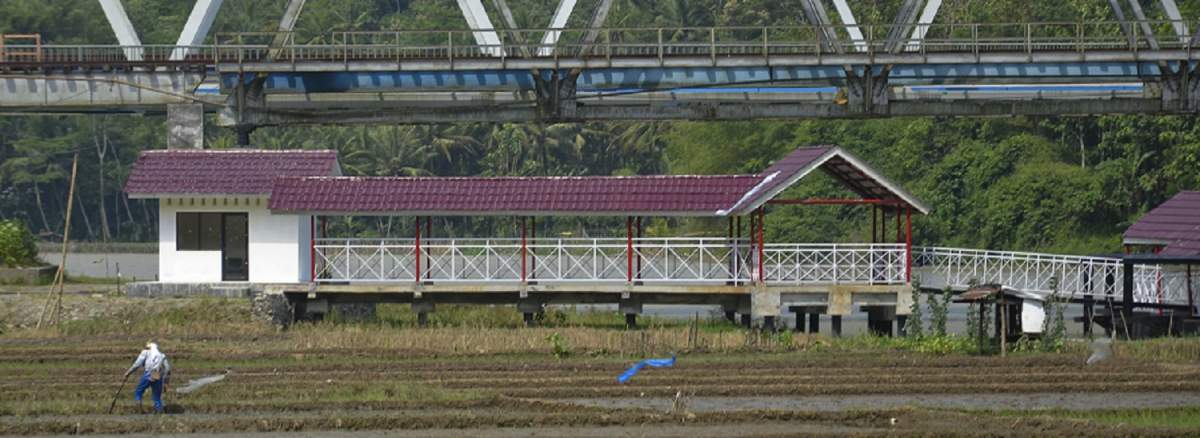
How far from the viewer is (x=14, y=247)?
49062 millimetres

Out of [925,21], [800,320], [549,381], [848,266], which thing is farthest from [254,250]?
[925,21]

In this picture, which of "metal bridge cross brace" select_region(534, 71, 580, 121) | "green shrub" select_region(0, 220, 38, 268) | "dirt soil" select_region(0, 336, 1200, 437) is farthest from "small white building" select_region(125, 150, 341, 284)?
"metal bridge cross brace" select_region(534, 71, 580, 121)

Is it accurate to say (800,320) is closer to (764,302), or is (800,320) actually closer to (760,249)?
(764,302)

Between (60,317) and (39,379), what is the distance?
332 inches

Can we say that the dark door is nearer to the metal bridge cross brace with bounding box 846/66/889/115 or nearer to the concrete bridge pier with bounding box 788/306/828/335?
the concrete bridge pier with bounding box 788/306/828/335

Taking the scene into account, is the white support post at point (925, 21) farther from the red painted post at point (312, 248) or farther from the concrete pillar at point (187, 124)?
the concrete pillar at point (187, 124)

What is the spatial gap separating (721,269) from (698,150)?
2896cm

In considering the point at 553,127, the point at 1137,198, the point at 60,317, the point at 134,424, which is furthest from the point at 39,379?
the point at 553,127

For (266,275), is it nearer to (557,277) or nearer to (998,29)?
(557,277)

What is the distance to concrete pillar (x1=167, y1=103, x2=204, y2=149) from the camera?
4972cm

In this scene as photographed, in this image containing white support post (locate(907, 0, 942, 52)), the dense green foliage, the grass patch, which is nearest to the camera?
the grass patch

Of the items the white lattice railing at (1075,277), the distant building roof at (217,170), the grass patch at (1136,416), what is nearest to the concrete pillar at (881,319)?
the white lattice railing at (1075,277)

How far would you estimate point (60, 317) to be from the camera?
43500 mm

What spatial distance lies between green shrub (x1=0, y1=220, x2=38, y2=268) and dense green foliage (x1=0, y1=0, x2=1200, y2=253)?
967 cm
